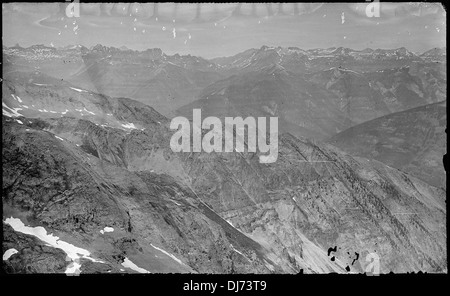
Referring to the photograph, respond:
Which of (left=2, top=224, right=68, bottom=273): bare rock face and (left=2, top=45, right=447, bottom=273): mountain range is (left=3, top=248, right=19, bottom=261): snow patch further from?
(left=2, top=45, right=447, bottom=273): mountain range

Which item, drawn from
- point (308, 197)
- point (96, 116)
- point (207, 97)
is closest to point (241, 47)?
point (207, 97)

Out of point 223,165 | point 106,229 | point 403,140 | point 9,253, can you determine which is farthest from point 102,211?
point 403,140

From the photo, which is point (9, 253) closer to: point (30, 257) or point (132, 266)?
point (30, 257)

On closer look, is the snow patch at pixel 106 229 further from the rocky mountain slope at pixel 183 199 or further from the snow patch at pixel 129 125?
the snow patch at pixel 129 125

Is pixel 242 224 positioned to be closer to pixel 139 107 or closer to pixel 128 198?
pixel 139 107

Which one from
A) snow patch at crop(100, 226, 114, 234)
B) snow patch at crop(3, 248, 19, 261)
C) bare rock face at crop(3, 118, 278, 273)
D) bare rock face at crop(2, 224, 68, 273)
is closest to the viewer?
bare rock face at crop(2, 224, 68, 273)

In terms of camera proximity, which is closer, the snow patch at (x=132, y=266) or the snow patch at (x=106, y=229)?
the snow patch at (x=132, y=266)
